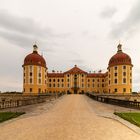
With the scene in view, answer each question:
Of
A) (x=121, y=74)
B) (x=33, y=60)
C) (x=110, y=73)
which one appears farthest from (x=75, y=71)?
(x=121, y=74)

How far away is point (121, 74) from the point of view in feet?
230

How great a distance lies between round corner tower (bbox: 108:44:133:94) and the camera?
68.9 meters

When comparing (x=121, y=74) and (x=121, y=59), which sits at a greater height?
(x=121, y=59)

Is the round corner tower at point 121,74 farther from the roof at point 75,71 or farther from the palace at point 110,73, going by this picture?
the roof at point 75,71

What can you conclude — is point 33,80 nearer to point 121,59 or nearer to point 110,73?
point 110,73

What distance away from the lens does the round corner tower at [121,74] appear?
2714 inches

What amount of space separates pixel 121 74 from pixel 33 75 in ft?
109

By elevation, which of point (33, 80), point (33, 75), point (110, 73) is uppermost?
point (110, 73)

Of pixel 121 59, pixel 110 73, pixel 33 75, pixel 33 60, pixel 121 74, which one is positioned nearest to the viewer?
pixel 121 74

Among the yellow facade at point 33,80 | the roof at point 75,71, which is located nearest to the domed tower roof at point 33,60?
the yellow facade at point 33,80

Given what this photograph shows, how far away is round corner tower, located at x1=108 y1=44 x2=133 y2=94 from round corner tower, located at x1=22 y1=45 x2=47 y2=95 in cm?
2741

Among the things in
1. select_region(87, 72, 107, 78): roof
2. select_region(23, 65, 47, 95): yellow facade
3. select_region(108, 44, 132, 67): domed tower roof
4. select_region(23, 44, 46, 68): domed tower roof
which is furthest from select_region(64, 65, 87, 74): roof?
select_region(108, 44, 132, 67): domed tower roof

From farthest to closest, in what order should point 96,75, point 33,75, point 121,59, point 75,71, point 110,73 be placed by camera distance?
point 96,75
point 75,71
point 110,73
point 33,75
point 121,59

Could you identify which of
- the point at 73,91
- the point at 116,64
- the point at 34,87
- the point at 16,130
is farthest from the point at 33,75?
the point at 16,130
